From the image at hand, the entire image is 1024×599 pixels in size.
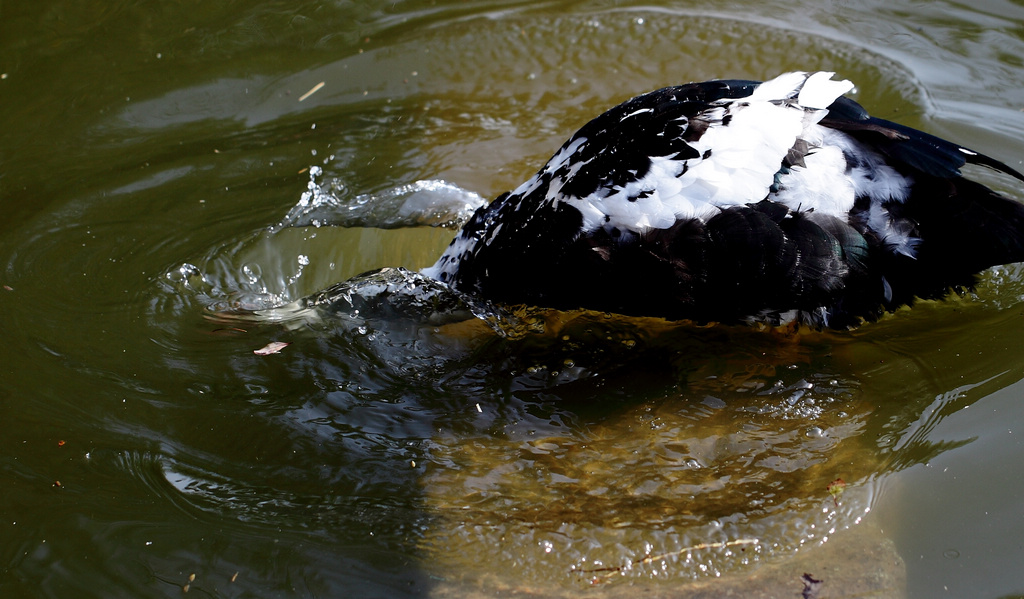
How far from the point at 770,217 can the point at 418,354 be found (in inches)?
50.9

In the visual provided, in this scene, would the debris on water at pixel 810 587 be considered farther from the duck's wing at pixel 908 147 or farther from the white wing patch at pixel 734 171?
the duck's wing at pixel 908 147

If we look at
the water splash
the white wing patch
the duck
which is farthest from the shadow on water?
the white wing patch

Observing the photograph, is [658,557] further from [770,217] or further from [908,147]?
[908,147]

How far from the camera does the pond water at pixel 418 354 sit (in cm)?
218

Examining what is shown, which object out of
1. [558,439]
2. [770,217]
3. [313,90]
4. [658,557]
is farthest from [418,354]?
[313,90]

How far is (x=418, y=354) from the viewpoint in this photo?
2.91 metres

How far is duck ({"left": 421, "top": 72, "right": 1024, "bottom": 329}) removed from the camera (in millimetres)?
2398

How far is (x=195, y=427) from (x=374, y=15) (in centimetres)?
273

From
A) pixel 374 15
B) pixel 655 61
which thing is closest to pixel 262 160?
pixel 374 15

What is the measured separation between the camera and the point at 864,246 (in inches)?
94.7

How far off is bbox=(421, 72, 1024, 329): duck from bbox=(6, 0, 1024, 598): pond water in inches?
11.7

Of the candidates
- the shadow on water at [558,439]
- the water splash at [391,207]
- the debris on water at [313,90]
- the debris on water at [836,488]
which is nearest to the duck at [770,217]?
the shadow on water at [558,439]

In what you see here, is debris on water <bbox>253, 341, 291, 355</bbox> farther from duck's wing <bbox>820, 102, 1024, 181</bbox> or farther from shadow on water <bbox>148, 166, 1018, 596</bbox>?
duck's wing <bbox>820, 102, 1024, 181</bbox>

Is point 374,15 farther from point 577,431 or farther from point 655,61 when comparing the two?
point 577,431
